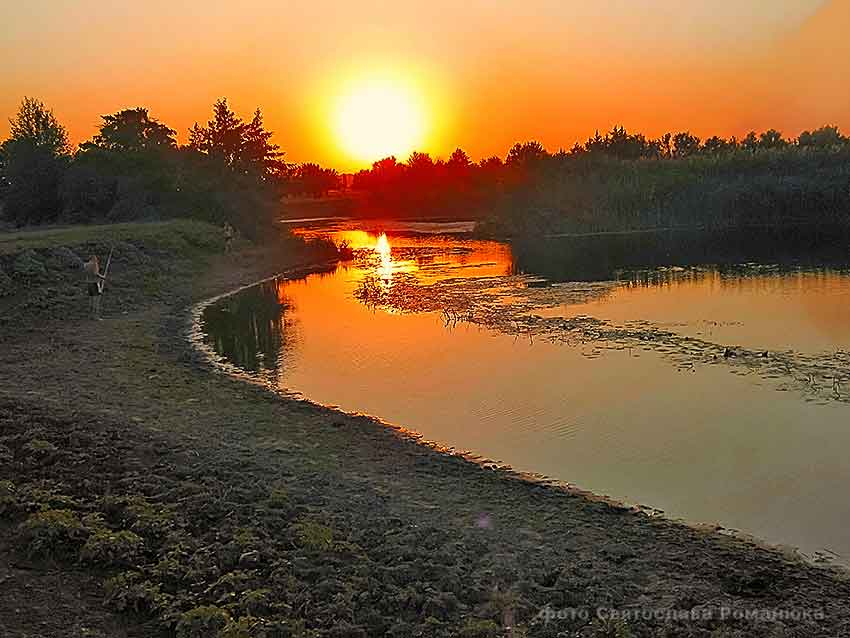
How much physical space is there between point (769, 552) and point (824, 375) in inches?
285

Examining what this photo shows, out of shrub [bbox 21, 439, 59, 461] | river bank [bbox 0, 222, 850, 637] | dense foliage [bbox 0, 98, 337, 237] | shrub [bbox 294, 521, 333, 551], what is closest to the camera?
river bank [bbox 0, 222, 850, 637]

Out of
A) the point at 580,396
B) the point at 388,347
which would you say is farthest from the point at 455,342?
the point at 580,396

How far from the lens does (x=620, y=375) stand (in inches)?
540

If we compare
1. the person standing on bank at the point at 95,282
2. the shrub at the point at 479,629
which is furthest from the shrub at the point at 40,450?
the person standing on bank at the point at 95,282

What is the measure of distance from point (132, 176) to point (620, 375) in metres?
41.5

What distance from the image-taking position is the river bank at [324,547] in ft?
18.5

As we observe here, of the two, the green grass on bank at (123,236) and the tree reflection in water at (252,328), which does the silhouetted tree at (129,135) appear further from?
the tree reflection in water at (252,328)

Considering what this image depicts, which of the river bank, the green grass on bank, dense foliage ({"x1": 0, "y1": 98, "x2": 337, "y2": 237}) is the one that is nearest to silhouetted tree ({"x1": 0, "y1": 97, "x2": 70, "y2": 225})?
dense foliage ({"x1": 0, "y1": 98, "x2": 337, "y2": 237})

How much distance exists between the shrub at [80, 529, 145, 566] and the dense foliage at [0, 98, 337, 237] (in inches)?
1603

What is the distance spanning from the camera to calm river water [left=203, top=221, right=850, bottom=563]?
8.87 meters

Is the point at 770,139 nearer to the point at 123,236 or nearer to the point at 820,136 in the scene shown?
the point at 820,136

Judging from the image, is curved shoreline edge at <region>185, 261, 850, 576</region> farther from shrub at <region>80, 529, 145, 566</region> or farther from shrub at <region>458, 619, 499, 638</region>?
shrub at <region>80, 529, 145, 566</region>

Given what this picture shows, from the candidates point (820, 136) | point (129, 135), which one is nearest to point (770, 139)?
point (820, 136)

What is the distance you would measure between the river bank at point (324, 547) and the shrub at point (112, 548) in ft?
0.05
